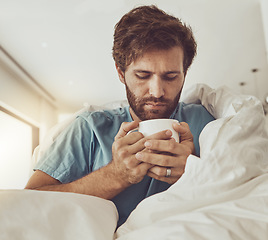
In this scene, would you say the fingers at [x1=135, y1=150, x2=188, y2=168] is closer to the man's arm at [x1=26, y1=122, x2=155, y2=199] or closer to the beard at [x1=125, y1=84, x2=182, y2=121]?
the man's arm at [x1=26, y1=122, x2=155, y2=199]

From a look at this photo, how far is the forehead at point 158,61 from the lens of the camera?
0.65 meters

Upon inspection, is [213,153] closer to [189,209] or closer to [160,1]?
[189,209]

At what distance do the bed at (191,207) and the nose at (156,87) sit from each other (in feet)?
0.82

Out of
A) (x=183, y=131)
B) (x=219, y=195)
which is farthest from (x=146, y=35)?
(x=219, y=195)

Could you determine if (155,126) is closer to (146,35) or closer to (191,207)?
(191,207)

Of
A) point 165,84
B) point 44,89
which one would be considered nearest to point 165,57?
point 165,84

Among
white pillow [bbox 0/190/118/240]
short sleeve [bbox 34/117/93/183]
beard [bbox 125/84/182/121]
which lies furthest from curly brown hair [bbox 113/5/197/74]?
white pillow [bbox 0/190/118/240]

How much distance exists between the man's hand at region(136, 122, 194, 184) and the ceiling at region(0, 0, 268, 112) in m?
0.49

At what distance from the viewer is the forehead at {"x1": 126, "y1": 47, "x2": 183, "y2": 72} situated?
0.65 m

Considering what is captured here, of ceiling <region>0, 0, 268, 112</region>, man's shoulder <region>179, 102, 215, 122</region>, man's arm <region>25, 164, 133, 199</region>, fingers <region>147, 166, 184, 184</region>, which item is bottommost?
man's arm <region>25, 164, 133, 199</region>

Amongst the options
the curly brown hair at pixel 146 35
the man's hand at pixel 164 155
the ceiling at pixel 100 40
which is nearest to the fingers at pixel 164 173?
the man's hand at pixel 164 155

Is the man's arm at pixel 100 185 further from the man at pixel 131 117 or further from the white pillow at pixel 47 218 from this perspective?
the white pillow at pixel 47 218

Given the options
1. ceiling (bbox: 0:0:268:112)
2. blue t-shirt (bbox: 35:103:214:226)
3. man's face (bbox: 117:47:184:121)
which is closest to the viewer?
blue t-shirt (bbox: 35:103:214:226)

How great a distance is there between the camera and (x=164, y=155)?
0.42 metres
